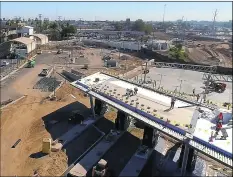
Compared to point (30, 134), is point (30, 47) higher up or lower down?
higher up

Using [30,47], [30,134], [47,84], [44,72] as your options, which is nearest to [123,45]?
[30,47]

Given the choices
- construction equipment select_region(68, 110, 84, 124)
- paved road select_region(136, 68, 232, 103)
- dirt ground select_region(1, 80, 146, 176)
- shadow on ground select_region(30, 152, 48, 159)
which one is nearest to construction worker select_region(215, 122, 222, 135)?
dirt ground select_region(1, 80, 146, 176)

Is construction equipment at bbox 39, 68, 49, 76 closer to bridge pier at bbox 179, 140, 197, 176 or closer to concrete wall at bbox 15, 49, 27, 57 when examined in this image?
concrete wall at bbox 15, 49, 27, 57

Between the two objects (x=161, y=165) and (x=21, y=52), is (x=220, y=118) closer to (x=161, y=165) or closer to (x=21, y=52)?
(x=161, y=165)

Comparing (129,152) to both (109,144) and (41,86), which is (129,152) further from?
(41,86)

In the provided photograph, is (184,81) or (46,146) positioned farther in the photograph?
(184,81)

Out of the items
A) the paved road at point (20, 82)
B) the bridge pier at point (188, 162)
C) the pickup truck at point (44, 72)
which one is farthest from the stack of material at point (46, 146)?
the pickup truck at point (44, 72)

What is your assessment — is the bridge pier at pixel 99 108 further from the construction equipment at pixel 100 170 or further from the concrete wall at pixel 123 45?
the concrete wall at pixel 123 45
